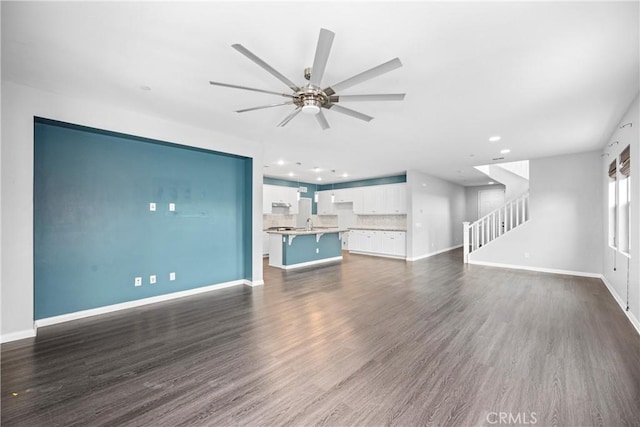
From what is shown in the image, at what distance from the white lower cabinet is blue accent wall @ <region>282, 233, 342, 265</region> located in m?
1.47

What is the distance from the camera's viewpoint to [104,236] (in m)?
3.64

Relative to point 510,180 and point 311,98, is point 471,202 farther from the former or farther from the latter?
point 311,98

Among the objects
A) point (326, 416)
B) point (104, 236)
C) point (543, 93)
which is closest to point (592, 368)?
point (326, 416)

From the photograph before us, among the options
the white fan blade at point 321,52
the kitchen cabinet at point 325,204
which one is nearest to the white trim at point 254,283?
the white fan blade at point 321,52

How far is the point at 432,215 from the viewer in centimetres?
909

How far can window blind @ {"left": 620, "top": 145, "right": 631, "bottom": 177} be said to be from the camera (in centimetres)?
349

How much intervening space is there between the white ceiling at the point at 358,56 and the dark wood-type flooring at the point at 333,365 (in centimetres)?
266

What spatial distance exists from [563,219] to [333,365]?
6.42m

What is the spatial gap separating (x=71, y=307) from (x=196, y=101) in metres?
3.00

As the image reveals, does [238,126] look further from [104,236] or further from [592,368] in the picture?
[592,368]

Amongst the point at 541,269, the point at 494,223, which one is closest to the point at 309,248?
the point at 494,223

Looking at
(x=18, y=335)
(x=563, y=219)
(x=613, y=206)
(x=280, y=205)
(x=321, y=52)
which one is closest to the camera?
(x=321, y=52)

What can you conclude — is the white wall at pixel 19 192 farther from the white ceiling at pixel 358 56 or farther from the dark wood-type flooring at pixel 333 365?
the dark wood-type flooring at pixel 333 365

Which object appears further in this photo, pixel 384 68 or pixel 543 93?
pixel 543 93
